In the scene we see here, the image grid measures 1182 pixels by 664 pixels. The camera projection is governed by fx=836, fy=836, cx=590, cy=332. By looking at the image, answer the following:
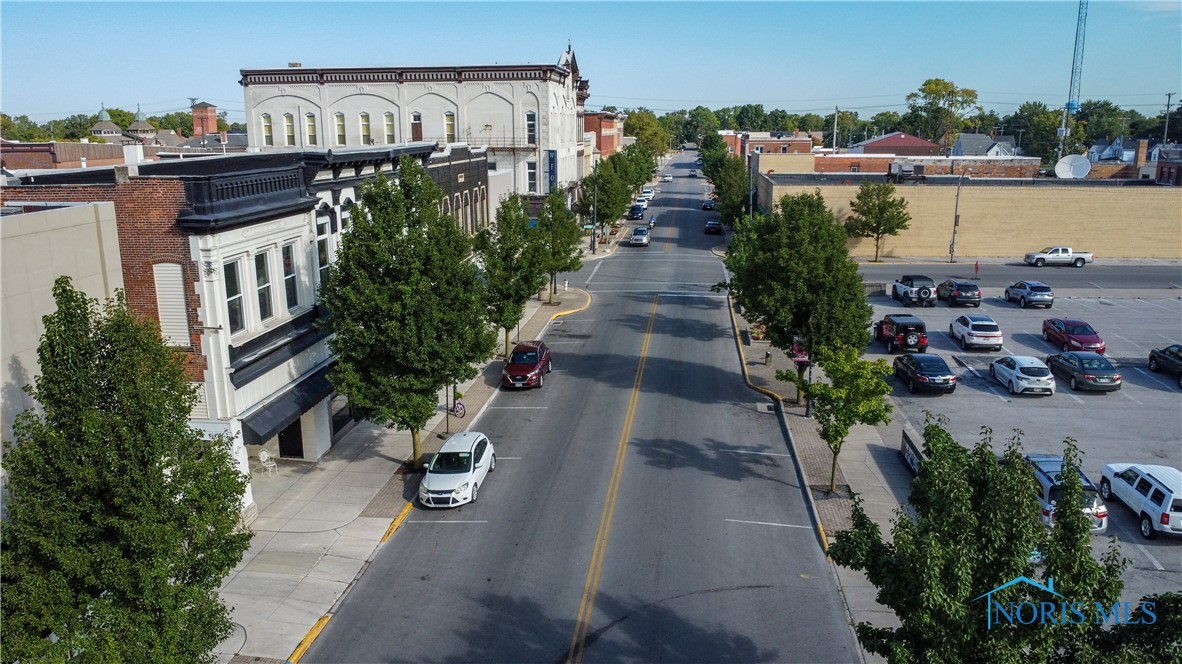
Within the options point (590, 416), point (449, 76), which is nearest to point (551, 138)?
point (449, 76)

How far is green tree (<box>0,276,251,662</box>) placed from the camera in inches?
429

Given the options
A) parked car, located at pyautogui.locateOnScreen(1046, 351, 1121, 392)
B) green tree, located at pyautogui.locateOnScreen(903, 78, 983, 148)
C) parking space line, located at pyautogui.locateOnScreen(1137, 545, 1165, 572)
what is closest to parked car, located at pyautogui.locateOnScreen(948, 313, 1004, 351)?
parked car, located at pyautogui.locateOnScreen(1046, 351, 1121, 392)

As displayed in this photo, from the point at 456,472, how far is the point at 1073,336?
1176 inches

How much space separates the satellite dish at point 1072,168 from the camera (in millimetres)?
74625

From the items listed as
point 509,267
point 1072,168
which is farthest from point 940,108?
point 509,267

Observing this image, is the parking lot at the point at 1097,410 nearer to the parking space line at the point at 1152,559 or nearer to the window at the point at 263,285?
the parking space line at the point at 1152,559

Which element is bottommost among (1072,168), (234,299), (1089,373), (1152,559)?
(1152,559)

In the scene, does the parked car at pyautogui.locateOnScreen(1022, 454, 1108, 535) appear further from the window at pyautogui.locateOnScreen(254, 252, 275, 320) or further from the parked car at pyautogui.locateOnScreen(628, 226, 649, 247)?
the parked car at pyautogui.locateOnScreen(628, 226, 649, 247)

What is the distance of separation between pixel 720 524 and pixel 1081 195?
57072 mm

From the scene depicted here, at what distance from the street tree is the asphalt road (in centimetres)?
344

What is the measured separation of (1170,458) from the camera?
85.1ft

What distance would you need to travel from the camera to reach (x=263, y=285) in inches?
875

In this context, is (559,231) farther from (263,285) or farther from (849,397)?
(849,397)

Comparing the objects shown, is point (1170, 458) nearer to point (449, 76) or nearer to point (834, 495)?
point (834, 495)
